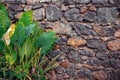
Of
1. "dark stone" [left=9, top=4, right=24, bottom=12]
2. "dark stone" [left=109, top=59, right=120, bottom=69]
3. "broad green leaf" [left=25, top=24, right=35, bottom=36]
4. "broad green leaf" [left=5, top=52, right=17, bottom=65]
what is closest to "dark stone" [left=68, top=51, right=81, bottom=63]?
"dark stone" [left=109, top=59, right=120, bottom=69]

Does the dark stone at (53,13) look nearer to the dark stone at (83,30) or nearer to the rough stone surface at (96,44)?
the dark stone at (83,30)

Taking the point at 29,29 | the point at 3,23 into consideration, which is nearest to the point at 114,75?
the point at 29,29

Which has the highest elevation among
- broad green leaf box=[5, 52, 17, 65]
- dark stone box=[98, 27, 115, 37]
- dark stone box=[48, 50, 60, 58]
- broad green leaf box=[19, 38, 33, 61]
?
dark stone box=[98, 27, 115, 37]

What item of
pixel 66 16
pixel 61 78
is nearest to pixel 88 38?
pixel 66 16

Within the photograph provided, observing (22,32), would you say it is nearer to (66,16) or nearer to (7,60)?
(7,60)

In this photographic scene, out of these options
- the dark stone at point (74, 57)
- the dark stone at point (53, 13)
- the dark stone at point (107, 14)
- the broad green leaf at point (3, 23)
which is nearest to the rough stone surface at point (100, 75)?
the dark stone at point (74, 57)

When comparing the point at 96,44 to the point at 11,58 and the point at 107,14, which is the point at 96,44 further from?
the point at 11,58

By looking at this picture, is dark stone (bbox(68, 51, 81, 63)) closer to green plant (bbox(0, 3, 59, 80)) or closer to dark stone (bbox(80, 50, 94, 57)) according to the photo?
dark stone (bbox(80, 50, 94, 57))
